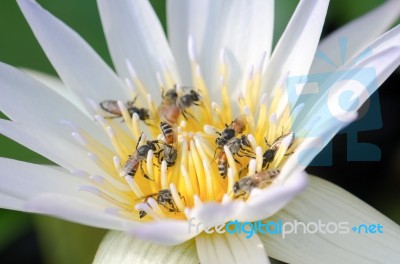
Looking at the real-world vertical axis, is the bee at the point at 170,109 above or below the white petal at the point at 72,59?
below

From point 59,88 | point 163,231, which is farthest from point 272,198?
point 59,88

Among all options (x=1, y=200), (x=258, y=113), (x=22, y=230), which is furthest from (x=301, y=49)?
(x=22, y=230)

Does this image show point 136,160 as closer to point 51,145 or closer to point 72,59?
point 51,145

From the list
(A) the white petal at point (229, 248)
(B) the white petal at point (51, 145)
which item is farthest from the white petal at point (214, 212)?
(B) the white petal at point (51, 145)

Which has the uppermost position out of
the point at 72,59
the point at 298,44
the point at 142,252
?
the point at 72,59

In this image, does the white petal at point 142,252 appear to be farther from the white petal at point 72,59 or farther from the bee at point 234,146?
the white petal at point 72,59

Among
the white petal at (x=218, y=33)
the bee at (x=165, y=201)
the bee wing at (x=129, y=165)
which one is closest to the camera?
the bee at (x=165, y=201)

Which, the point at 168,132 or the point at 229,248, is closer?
the point at 229,248
